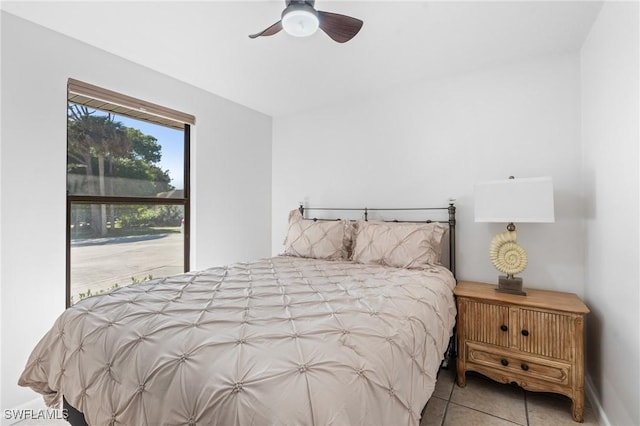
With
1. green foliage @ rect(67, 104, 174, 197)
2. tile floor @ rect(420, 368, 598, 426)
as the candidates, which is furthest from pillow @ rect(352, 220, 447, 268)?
green foliage @ rect(67, 104, 174, 197)

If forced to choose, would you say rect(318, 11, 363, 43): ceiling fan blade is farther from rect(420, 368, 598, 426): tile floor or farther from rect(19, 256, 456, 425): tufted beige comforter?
rect(420, 368, 598, 426): tile floor

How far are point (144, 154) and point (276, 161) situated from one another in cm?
159

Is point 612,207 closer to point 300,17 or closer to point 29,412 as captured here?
point 300,17

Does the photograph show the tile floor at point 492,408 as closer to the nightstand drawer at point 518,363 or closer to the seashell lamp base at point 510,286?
the nightstand drawer at point 518,363

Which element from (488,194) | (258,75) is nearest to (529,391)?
(488,194)

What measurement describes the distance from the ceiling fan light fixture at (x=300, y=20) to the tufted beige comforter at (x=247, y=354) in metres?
1.48

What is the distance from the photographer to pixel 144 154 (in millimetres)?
2938

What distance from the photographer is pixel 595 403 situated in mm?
1950

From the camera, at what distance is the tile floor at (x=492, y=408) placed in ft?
6.08

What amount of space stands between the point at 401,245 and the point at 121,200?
98.0 inches

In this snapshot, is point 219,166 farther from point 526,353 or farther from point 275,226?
point 526,353

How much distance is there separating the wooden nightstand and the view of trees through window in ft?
9.11

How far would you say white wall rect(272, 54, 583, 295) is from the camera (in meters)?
2.37

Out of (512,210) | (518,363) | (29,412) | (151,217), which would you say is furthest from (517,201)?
(29,412)
